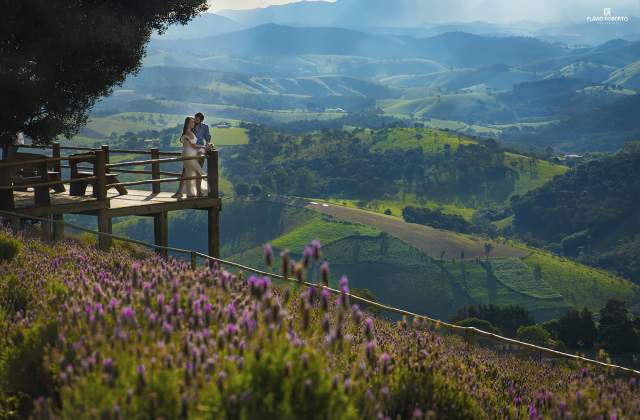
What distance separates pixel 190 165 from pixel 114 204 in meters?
2.10

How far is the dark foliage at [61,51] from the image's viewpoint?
2084 cm

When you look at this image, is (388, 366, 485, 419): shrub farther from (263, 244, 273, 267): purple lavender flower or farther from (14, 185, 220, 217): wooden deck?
(14, 185, 220, 217): wooden deck

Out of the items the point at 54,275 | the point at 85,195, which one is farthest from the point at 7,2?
the point at 54,275

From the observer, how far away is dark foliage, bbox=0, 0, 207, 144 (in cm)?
2084

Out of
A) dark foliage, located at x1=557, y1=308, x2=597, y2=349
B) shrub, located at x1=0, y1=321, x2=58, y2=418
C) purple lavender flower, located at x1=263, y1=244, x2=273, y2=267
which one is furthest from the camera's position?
dark foliage, located at x1=557, y1=308, x2=597, y2=349

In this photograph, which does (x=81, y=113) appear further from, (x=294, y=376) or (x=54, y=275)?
(x=294, y=376)

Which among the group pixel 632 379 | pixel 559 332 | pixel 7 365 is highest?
pixel 7 365

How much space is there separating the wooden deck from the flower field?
10016 mm

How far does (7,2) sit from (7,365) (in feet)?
49.7

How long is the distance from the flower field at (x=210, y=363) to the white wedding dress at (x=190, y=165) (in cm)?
1154

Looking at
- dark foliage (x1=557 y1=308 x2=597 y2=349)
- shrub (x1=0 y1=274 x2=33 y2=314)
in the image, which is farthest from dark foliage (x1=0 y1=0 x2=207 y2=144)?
dark foliage (x1=557 y1=308 x2=597 y2=349)

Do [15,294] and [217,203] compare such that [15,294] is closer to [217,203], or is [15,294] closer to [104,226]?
[104,226]

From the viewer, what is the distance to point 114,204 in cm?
1983

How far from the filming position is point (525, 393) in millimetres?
10055
